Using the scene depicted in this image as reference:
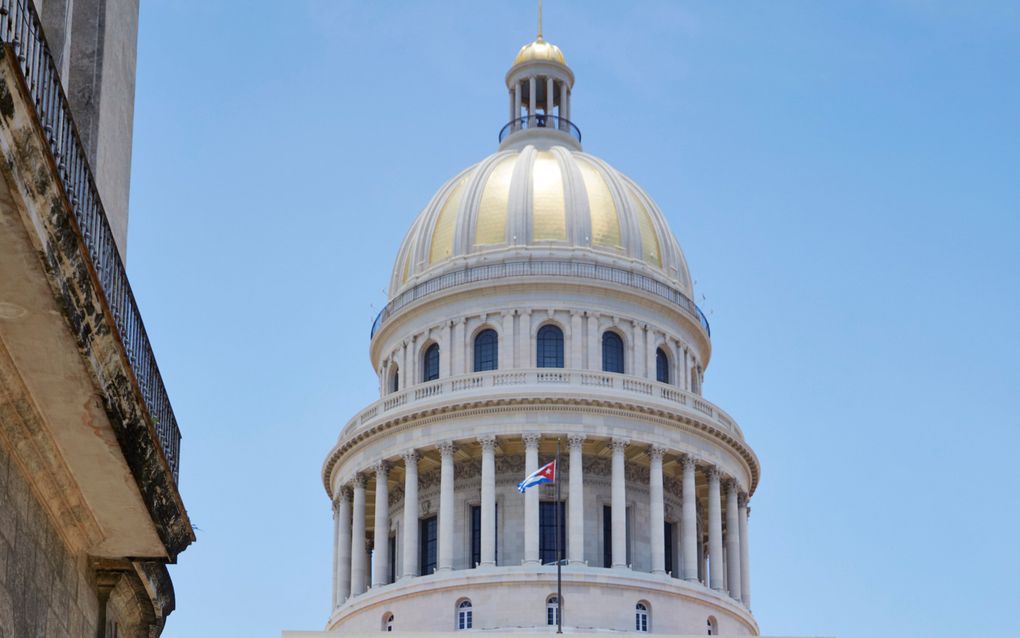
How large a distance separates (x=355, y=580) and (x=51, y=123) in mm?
60490

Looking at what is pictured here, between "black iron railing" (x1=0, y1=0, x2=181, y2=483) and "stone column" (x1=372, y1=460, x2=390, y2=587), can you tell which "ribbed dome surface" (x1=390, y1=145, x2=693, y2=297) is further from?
"black iron railing" (x1=0, y1=0, x2=181, y2=483)

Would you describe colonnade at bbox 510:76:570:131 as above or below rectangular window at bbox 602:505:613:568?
above

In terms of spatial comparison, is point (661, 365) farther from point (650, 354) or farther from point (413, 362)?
point (413, 362)

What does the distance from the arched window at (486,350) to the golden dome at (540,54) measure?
14.4 metres

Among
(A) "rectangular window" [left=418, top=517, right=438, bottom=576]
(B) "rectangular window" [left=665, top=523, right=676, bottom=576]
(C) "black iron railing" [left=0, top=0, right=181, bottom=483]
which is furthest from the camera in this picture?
(B) "rectangular window" [left=665, top=523, right=676, bottom=576]

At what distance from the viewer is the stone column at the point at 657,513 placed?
71188mm

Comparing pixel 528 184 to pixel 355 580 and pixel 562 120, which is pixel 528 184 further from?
pixel 355 580

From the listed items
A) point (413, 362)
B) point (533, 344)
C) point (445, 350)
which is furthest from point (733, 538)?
point (413, 362)

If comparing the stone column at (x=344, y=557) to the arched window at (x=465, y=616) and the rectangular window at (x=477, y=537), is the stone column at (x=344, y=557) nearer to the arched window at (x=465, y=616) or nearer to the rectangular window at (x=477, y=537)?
the rectangular window at (x=477, y=537)

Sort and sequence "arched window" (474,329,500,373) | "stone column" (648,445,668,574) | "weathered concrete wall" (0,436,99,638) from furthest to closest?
"arched window" (474,329,500,373)
"stone column" (648,445,668,574)
"weathered concrete wall" (0,436,99,638)

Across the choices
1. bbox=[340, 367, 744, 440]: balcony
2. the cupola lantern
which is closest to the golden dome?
the cupola lantern

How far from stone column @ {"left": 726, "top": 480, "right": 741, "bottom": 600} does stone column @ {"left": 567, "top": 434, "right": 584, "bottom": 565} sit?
22.9ft

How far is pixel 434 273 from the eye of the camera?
257 feet

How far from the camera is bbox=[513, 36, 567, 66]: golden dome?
8444 cm
